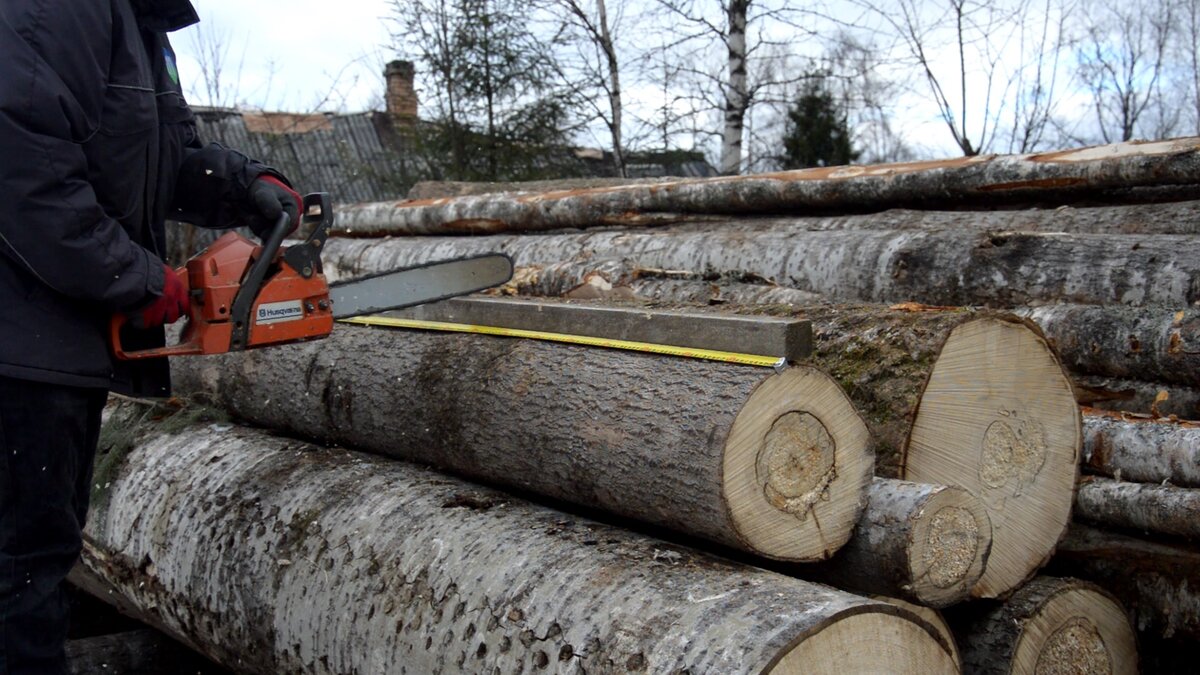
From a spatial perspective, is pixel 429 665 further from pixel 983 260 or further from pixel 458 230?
pixel 458 230

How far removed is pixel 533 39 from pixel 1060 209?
9974 mm

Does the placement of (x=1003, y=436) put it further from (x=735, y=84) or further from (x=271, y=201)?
(x=735, y=84)

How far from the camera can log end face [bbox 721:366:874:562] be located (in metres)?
2.06

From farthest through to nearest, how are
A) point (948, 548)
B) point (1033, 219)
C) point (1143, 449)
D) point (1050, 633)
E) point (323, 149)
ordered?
point (323, 149), point (1033, 219), point (1143, 449), point (1050, 633), point (948, 548)

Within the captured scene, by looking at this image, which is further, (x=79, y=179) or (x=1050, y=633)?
(x=1050, y=633)

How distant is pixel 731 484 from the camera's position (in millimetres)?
2041

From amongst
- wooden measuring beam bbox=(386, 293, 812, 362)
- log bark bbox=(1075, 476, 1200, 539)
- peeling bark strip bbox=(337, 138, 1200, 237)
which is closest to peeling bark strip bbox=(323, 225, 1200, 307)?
peeling bark strip bbox=(337, 138, 1200, 237)

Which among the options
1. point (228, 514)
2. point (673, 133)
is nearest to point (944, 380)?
point (228, 514)

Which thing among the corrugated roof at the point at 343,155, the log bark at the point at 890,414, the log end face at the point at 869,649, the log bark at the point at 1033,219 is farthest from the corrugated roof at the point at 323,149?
the log end face at the point at 869,649

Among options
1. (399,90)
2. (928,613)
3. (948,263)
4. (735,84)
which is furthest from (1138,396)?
(399,90)

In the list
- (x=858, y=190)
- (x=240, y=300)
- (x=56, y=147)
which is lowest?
(x=240, y=300)

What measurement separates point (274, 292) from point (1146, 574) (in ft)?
7.93

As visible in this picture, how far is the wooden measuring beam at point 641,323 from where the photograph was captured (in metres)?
2.20

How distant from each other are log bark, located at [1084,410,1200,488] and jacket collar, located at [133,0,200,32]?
109 inches
